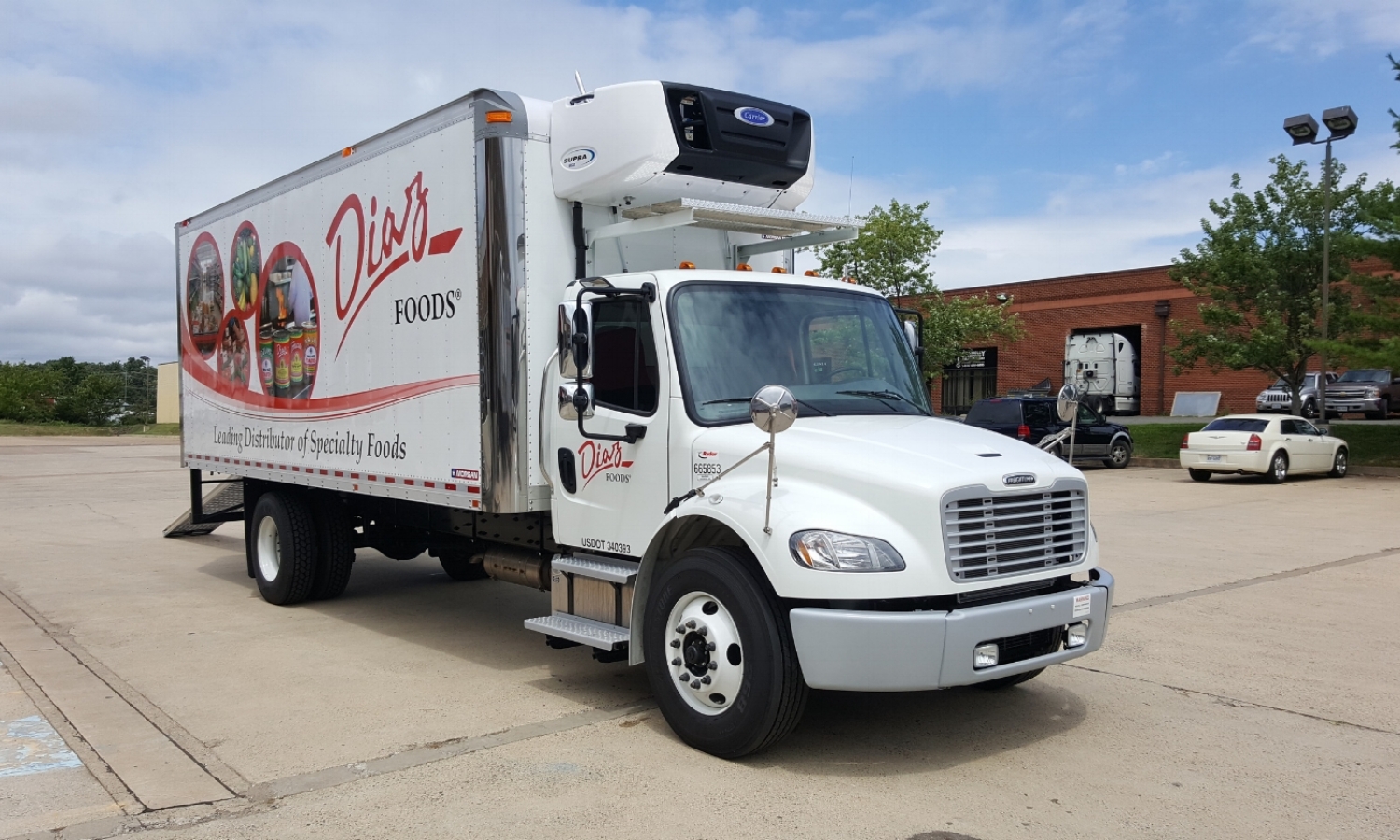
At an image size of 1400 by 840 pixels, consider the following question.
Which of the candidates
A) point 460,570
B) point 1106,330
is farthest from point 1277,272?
point 460,570

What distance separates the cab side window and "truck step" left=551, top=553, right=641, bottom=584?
880 mm

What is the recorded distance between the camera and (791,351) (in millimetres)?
6324

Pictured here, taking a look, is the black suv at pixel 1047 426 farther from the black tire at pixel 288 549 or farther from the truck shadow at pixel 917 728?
the truck shadow at pixel 917 728

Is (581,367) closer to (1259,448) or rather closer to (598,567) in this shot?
(598,567)

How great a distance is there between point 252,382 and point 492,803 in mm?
6352

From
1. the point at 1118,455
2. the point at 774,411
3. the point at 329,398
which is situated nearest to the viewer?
the point at 774,411

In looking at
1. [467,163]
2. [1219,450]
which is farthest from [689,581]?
[1219,450]

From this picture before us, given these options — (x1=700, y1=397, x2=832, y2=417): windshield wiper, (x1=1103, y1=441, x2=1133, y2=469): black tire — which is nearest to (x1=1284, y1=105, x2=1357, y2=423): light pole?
(x1=1103, y1=441, x2=1133, y2=469): black tire

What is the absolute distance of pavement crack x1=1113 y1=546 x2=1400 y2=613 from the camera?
31.4ft

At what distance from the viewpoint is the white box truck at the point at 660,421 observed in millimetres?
5117

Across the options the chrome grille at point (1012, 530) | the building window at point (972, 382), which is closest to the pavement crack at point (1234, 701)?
the chrome grille at point (1012, 530)

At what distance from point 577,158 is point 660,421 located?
1887 millimetres

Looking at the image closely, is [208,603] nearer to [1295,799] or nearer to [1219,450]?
[1295,799]

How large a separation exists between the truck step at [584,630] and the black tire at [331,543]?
147 inches
